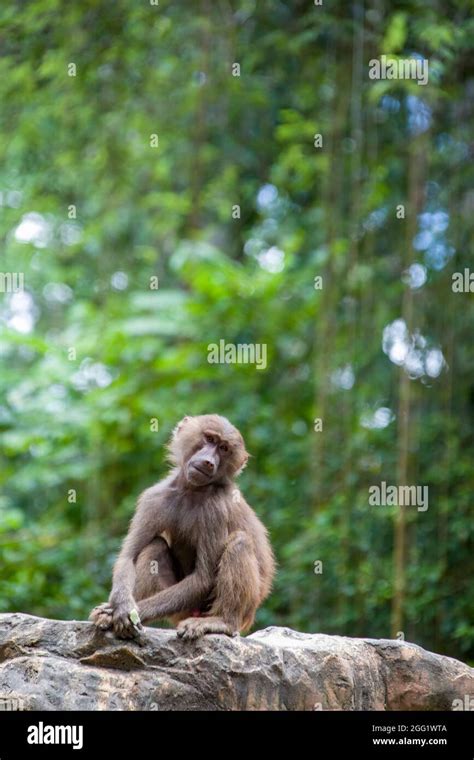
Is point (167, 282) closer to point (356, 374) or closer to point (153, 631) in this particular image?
point (356, 374)

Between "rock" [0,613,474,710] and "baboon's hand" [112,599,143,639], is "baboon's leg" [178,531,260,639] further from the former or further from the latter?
"baboon's hand" [112,599,143,639]

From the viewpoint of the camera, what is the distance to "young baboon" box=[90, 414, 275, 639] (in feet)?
18.6

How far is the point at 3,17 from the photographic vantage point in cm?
1096

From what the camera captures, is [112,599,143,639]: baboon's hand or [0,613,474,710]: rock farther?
[112,599,143,639]: baboon's hand

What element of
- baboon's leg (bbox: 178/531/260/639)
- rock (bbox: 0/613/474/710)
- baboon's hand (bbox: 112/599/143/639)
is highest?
baboon's leg (bbox: 178/531/260/639)

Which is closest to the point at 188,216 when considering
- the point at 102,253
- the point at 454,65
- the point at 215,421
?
the point at 102,253

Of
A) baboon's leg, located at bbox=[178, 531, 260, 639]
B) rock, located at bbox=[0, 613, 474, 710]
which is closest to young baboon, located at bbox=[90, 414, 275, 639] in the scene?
baboon's leg, located at bbox=[178, 531, 260, 639]

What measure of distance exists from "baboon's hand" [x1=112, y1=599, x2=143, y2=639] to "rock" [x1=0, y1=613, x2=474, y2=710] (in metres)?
0.05

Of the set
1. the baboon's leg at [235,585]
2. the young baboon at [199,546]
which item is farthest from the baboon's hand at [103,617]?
the baboon's leg at [235,585]

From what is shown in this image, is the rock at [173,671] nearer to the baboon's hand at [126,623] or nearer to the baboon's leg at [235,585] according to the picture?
the baboon's hand at [126,623]

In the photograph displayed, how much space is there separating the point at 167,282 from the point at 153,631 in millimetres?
10098

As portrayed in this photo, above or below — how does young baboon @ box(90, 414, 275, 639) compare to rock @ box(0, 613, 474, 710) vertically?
above

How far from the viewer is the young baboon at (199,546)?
5664 millimetres

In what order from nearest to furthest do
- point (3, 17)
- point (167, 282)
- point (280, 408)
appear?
point (3, 17)
point (280, 408)
point (167, 282)
